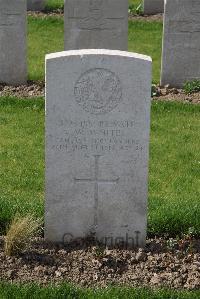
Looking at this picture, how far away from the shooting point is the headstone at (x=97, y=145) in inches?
204

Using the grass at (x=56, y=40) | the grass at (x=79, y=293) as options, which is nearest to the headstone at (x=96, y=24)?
the grass at (x=56, y=40)

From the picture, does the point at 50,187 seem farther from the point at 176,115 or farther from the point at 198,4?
the point at 198,4

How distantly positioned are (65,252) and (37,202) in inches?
36.8

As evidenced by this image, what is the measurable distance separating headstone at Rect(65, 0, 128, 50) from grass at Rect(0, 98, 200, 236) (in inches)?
55.1

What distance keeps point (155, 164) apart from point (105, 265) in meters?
2.56

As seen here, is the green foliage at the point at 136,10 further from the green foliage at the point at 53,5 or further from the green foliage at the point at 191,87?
the green foliage at the point at 191,87

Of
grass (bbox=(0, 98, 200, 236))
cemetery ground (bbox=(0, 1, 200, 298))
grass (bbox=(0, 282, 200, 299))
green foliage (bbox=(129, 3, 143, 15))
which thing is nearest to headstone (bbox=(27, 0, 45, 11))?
green foliage (bbox=(129, 3, 143, 15))

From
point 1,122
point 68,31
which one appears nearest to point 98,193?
point 1,122

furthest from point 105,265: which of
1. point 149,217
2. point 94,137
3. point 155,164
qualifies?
point 155,164

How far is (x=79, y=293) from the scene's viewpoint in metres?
4.76

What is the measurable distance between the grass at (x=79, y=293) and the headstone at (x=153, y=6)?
12.6 metres

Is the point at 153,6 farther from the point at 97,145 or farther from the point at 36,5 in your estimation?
the point at 97,145

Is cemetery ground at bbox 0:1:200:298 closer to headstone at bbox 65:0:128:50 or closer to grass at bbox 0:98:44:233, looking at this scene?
grass at bbox 0:98:44:233

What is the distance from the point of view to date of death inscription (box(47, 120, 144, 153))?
5273mm
